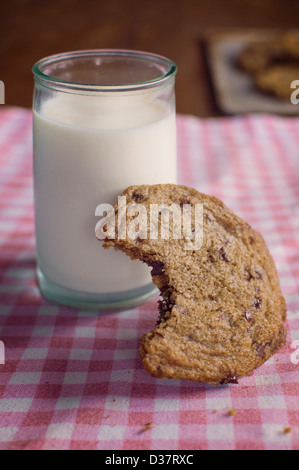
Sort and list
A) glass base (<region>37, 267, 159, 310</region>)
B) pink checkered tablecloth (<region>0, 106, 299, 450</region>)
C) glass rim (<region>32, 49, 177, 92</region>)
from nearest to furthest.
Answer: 1. pink checkered tablecloth (<region>0, 106, 299, 450</region>)
2. glass rim (<region>32, 49, 177, 92</region>)
3. glass base (<region>37, 267, 159, 310</region>)

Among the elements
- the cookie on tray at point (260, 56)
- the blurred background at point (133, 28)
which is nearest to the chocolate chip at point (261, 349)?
the blurred background at point (133, 28)

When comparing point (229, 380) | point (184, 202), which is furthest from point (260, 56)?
point (229, 380)

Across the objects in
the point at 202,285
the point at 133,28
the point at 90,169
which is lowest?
the point at 133,28

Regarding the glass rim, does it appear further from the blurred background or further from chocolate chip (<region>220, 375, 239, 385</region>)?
the blurred background

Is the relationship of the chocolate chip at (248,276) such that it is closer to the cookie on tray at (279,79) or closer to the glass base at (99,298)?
the glass base at (99,298)

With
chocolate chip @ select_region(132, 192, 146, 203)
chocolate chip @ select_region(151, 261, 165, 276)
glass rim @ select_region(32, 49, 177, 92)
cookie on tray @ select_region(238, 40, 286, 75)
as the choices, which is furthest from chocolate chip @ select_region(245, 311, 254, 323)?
cookie on tray @ select_region(238, 40, 286, 75)

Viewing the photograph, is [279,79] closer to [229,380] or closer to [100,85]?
[100,85]

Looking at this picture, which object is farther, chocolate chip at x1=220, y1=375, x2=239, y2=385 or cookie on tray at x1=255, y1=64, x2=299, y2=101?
cookie on tray at x1=255, y1=64, x2=299, y2=101
